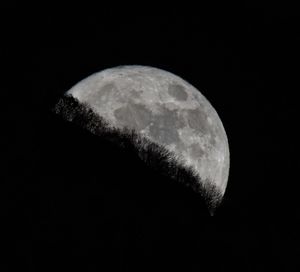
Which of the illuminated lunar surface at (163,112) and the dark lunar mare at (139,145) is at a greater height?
the illuminated lunar surface at (163,112)

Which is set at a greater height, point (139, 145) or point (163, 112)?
point (163, 112)

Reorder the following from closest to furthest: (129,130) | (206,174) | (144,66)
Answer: (129,130), (206,174), (144,66)

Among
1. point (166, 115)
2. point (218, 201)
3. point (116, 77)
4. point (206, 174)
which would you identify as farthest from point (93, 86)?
point (218, 201)

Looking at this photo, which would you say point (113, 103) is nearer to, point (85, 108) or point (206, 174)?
point (85, 108)
